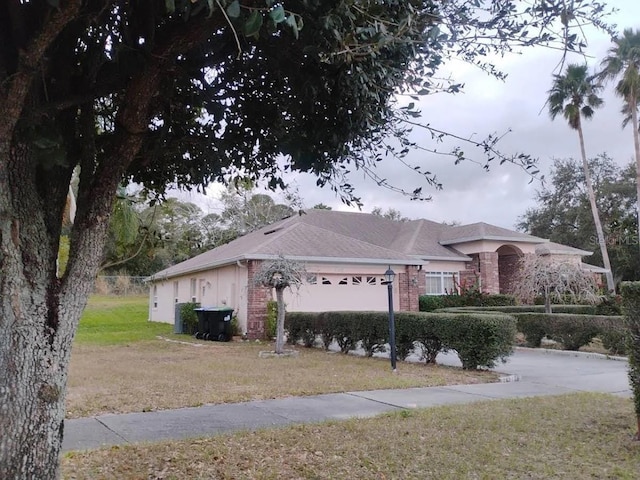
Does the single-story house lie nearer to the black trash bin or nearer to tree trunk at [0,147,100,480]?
the black trash bin

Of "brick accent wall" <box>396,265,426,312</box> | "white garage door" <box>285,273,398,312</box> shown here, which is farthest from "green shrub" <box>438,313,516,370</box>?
"brick accent wall" <box>396,265,426,312</box>

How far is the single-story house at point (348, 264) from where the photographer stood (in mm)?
18531

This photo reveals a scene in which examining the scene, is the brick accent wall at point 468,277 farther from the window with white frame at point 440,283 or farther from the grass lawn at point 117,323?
the grass lawn at point 117,323

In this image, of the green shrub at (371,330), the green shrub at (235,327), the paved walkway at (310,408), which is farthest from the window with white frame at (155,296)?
the paved walkway at (310,408)

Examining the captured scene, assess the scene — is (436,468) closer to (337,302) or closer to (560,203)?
(337,302)

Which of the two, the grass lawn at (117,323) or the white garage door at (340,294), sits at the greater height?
the white garage door at (340,294)

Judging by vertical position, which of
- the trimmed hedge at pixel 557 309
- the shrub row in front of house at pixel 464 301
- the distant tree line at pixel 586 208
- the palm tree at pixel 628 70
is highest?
the palm tree at pixel 628 70

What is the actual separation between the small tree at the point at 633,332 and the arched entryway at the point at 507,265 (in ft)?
76.0

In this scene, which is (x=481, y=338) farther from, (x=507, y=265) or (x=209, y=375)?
(x=507, y=265)

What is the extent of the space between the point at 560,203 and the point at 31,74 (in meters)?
42.0

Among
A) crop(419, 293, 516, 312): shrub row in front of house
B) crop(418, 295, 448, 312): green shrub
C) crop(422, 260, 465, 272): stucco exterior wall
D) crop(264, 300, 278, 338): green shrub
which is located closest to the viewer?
crop(264, 300, 278, 338): green shrub

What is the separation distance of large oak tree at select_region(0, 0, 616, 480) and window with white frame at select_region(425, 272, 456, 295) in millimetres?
21050

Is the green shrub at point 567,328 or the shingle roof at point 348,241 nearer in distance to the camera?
the green shrub at point 567,328

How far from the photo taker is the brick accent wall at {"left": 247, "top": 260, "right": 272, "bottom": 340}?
686 inches
